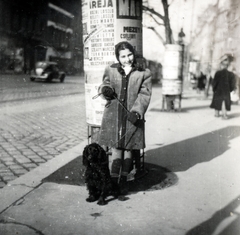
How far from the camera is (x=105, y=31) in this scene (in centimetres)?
430

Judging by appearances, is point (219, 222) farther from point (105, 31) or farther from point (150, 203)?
point (105, 31)

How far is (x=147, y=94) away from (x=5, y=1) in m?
40.9

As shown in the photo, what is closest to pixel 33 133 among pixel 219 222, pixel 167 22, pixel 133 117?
pixel 133 117

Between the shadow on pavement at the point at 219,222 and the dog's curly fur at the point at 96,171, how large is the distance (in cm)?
107

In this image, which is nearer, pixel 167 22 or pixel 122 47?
pixel 122 47

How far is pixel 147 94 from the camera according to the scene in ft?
13.0

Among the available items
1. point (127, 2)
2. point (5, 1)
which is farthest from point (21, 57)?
point (127, 2)

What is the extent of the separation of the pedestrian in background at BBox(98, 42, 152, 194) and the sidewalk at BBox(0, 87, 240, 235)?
0.73 m

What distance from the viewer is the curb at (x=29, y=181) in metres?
3.88

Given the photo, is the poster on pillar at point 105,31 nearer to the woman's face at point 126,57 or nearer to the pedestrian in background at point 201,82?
the woman's face at point 126,57

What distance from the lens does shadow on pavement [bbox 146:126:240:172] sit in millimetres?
5551

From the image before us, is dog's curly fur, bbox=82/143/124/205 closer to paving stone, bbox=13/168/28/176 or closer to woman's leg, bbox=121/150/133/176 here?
woman's leg, bbox=121/150/133/176

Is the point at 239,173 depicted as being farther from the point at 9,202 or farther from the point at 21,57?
the point at 21,57

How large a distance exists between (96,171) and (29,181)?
1270 millimetres
